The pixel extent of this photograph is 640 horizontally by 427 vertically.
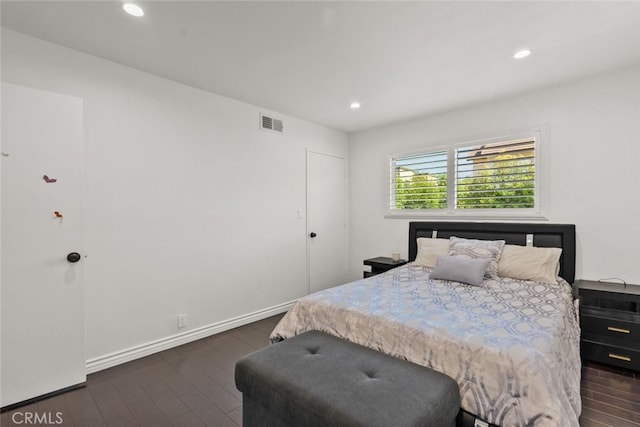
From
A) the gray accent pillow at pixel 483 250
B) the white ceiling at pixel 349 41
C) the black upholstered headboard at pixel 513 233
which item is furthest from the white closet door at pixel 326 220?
the gray accent pillow at pixel 483 250

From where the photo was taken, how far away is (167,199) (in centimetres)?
299

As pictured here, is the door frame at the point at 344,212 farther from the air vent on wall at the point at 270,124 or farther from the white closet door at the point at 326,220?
the air vent on wall at the point at 270,124

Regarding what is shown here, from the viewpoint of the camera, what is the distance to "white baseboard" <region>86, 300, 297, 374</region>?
2570 millimetres

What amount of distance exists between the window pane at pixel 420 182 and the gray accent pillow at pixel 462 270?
124 cm

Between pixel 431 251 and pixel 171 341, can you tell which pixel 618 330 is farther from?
pixel 171 341

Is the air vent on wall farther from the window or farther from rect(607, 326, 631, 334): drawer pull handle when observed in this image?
rect(607, 326, 631, 334): drawer pull handle

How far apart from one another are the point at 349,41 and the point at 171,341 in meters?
3.11

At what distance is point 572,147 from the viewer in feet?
10.2

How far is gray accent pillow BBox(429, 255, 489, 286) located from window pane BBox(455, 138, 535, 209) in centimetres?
95

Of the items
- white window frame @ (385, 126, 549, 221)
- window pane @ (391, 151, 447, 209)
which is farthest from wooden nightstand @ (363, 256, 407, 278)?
window pane @ (391, 151, 447, 209)

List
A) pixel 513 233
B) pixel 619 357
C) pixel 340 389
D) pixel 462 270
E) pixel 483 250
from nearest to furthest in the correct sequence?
pixel 340 389 < pixel 619 357 < pixel 462 270 < pixel 483 250 < pixel 513 233

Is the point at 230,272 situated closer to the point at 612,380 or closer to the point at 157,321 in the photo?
the point at 157,321

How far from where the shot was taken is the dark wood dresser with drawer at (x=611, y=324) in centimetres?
244

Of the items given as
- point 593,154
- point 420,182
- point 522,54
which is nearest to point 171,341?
point 420,182
